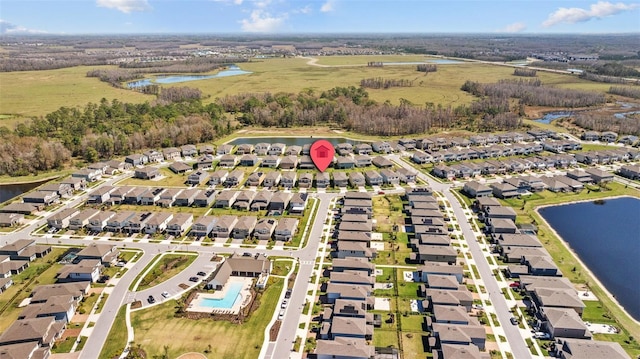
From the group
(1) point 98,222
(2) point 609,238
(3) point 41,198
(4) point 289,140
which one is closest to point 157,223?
(1) point 98,222

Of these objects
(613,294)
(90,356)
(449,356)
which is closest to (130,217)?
(90,356)

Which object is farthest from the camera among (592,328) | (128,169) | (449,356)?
(128,169)

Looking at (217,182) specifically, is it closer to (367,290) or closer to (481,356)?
(367,290)

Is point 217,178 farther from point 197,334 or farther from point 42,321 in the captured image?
point 197,334

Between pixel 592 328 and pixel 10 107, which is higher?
pixel 10 107

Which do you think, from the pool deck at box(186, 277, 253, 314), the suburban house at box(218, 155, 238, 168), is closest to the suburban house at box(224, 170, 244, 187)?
the suburban house at box(218, 155, 238, 168)

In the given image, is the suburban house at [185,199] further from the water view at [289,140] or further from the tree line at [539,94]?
the tree line at [539,94]

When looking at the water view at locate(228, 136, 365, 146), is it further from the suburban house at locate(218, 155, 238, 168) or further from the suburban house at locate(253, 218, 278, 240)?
the suburban house at locate(253, 218, 278, 240)
